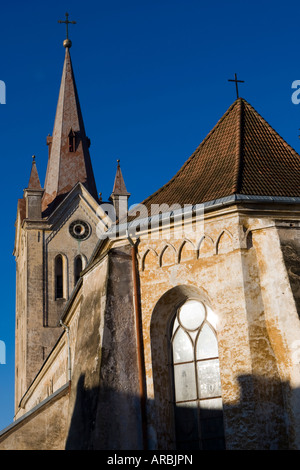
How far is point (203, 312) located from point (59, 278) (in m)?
29.3

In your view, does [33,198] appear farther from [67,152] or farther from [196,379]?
[196,379]

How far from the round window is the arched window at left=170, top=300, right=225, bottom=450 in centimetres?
2973

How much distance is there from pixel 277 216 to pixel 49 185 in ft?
107

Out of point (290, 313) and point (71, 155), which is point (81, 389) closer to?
point (290, 313)

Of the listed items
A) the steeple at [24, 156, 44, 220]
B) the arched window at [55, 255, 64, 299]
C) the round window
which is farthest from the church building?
the round window

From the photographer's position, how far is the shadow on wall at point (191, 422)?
46.2ft

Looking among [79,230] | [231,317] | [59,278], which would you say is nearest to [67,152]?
[79,230]

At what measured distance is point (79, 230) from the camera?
4556 centimetres

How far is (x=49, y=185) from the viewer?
1854 inches

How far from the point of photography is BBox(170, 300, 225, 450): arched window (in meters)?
15.1

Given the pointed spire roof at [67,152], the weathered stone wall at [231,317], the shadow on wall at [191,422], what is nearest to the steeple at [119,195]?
the pointed spire roof at [67,152]

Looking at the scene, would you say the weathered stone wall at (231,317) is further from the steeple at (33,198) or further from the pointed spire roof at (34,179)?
the pointed spire roof at (34,179)

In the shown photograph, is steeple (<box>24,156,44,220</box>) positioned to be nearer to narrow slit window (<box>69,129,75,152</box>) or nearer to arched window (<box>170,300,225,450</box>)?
Result: narrow slit window (<box>69,129,75,152</box>)
